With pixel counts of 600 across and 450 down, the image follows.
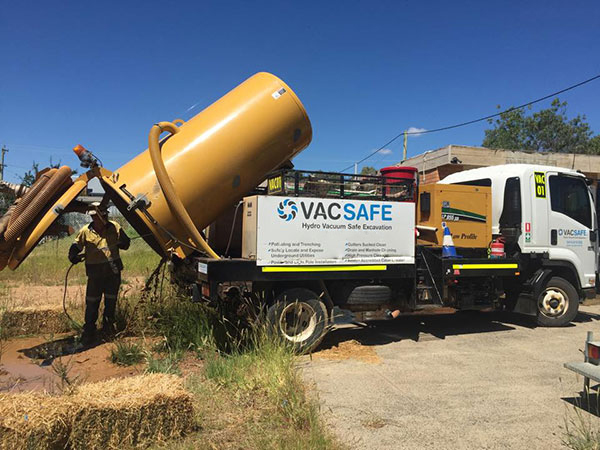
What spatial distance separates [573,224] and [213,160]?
20.8 ft

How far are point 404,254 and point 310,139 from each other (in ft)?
6.77

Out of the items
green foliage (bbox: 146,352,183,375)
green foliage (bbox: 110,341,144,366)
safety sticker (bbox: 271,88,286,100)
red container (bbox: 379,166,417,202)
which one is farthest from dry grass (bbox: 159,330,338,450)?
safety sticker (bbox: 271,88,286,100)

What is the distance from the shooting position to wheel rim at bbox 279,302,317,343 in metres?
5.63

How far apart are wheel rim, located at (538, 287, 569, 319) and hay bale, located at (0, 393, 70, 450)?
7.35 meters

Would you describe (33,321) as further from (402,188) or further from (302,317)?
(402,188)

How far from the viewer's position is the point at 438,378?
490cm

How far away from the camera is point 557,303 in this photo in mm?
7598

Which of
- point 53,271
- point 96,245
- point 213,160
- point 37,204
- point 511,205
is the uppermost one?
point 213,160

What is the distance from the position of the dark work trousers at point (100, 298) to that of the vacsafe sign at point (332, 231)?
232cm

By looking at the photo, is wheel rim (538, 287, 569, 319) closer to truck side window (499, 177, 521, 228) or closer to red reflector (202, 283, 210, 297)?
truck side window (499, 177, 521, 228)

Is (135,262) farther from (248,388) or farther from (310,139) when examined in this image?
(248,388)

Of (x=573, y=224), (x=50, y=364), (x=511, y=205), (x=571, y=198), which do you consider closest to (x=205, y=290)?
(x=50, y=364)

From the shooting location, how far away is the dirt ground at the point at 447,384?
139 inches

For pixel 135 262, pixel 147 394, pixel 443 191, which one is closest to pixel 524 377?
pixel 443 191
